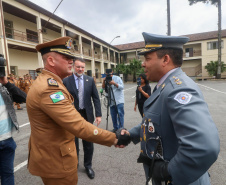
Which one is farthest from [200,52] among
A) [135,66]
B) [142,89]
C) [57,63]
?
[57,63]

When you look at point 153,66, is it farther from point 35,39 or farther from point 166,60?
point 35,39

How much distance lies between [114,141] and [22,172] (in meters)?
2.25

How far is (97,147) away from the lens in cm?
371

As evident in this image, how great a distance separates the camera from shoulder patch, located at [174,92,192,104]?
0.89 meters

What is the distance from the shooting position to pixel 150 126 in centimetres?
117

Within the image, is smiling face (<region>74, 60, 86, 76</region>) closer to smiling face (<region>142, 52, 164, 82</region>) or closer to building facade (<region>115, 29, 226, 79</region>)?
smiling face (<region>142, 52, 164, 82</region>)

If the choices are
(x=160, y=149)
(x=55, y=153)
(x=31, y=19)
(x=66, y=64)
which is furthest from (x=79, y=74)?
(x=31, y=19)

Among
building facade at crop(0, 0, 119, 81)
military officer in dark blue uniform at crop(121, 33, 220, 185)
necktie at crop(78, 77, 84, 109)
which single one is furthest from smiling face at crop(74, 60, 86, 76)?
building facade at crop(0, 0, 119, 81)

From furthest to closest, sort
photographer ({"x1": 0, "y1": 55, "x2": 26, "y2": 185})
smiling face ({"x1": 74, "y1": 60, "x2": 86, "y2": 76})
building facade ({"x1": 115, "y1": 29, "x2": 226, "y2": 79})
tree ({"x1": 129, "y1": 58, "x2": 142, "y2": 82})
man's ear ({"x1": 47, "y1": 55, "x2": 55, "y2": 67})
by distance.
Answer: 1. tree ({"x1": 129, "y1": 58, "x2": 142, "y2": 82})
2. building facade ({"x1": 115, "y1": 29, "x2": 226, "y2": 79})
3. smiling face ({"x1": 74, "y1": 60, "x2": 86, "y2": 76})
4. photographer ({"x1": 0, "y1": 55, "x2": 26, "y2": 185})
5. man's ear ({"x1": 47, "y1": 55, "x2": 55, "y2": 67})

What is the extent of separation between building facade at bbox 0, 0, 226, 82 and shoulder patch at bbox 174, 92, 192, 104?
1443mm

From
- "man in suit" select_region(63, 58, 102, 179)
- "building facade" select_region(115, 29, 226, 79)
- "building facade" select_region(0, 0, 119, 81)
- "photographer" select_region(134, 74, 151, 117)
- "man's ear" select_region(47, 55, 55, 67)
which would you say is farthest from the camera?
"building facade" select_region(115, 29, 226, 79)

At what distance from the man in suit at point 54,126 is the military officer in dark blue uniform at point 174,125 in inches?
21.8

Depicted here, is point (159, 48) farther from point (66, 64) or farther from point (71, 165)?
point (71, 165)

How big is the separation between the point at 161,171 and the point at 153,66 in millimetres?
776
